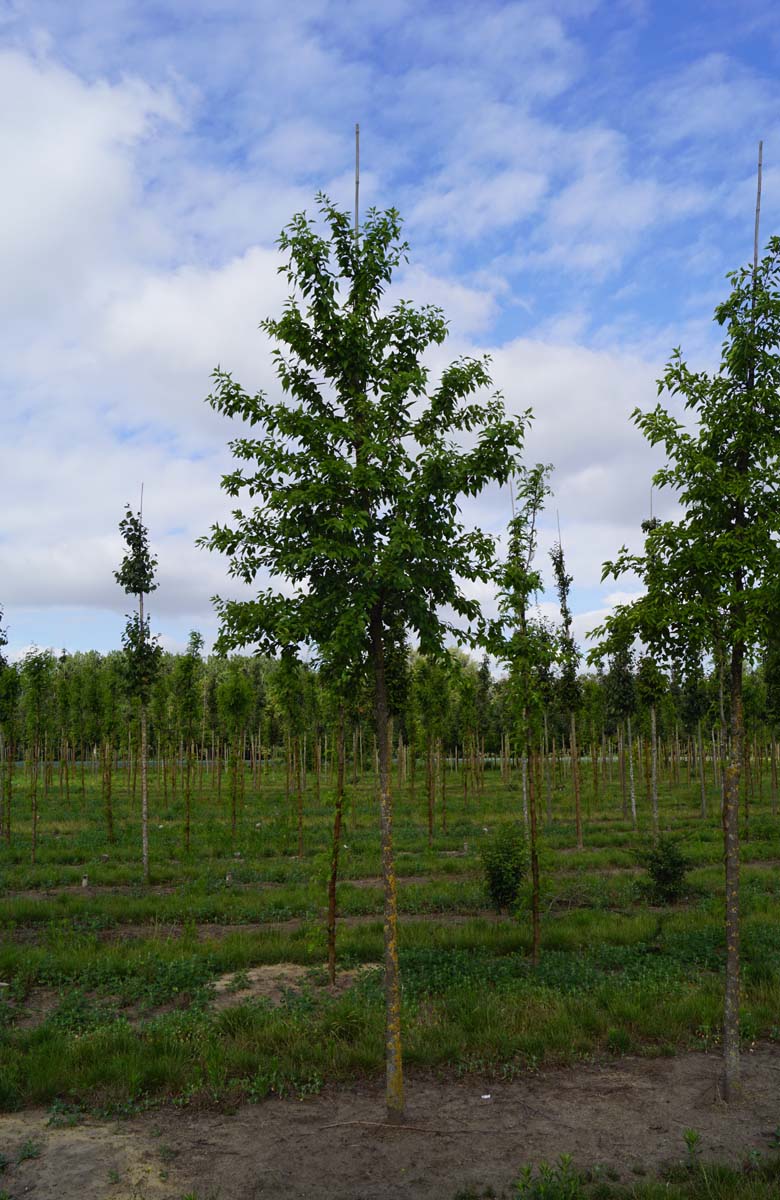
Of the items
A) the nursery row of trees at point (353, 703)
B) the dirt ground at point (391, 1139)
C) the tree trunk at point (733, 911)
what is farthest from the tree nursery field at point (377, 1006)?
the nursery row of trees at point (353, 703)

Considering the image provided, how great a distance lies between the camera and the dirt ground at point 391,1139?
21.0 feet

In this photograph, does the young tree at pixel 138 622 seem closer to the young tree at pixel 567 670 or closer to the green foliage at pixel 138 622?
the green foliage at pixel 138 622

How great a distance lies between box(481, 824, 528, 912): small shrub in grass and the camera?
1600 cm

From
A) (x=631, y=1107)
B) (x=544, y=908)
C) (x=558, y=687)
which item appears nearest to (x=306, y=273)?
(x=631, y=1107)

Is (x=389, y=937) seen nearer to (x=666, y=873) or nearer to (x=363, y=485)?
(x=363, y=485)

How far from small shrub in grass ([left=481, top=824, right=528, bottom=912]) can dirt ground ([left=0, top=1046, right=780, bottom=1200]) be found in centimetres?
749

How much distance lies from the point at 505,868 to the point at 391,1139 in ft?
30.1

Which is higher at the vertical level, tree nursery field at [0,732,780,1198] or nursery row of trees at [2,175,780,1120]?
nursery row of trees at [2,175,780,1120]

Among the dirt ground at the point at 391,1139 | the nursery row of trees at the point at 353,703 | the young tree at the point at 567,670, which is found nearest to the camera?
the dirt ground at the point at 391,1139

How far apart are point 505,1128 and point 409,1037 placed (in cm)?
199

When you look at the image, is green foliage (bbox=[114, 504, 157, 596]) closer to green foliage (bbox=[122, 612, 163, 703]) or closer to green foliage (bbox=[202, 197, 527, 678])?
green foliage (bbox=[122, 612, 163, 703])

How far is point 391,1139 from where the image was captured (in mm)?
7133

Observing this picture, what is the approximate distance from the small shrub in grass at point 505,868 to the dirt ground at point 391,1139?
295 inches

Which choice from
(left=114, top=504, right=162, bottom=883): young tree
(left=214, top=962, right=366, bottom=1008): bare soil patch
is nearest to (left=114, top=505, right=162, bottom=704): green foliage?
(left=114, top=504, right=162, bottom=883): young tree
